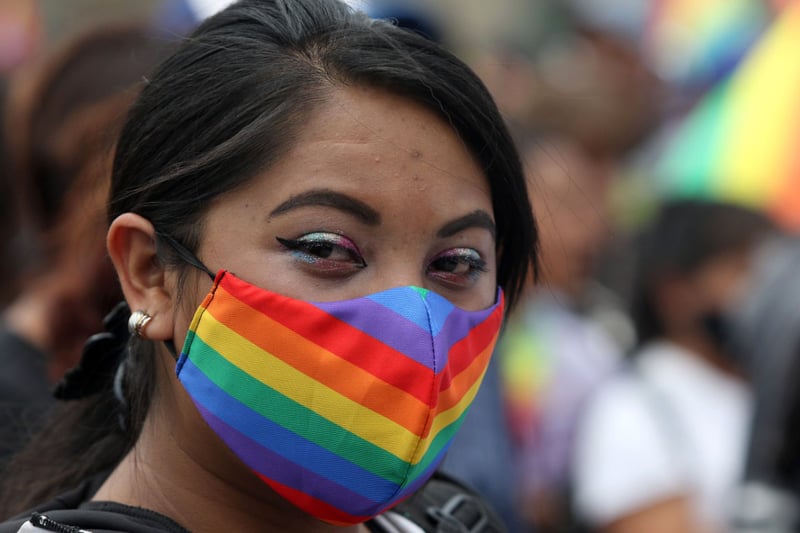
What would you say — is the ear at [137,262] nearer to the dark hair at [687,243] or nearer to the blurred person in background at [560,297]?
the blurred person in background at [560,297]

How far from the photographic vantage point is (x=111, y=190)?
7.38 ft

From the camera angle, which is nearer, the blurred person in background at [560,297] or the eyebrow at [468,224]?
the eyebrow at [468,224]

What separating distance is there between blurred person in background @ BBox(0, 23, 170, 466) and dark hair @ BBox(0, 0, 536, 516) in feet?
2.00

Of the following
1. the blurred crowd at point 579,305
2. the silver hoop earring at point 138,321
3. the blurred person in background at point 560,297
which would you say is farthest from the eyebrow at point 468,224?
the blurred person in background at point 560,297

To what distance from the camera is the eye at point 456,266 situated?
6.76 feet

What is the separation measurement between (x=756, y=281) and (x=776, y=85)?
2499mm

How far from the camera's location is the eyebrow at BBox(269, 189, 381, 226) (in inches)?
76.4

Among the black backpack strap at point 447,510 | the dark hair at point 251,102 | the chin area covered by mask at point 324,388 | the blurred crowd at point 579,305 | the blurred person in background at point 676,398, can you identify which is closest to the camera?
the chin area covered by mask at point 324,388

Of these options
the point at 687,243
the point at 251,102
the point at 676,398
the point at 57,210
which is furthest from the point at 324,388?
the point at 687,243

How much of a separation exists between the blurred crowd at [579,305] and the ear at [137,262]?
414mm

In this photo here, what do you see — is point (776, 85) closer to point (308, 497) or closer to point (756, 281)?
point (756, 281)

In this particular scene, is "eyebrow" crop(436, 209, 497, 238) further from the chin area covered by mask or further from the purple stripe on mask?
the purple stripe on mask

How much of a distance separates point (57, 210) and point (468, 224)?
6.43 feet

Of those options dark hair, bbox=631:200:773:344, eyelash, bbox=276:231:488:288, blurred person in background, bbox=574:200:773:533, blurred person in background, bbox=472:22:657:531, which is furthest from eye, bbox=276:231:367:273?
dark hair, bbox=631:200:773:344
